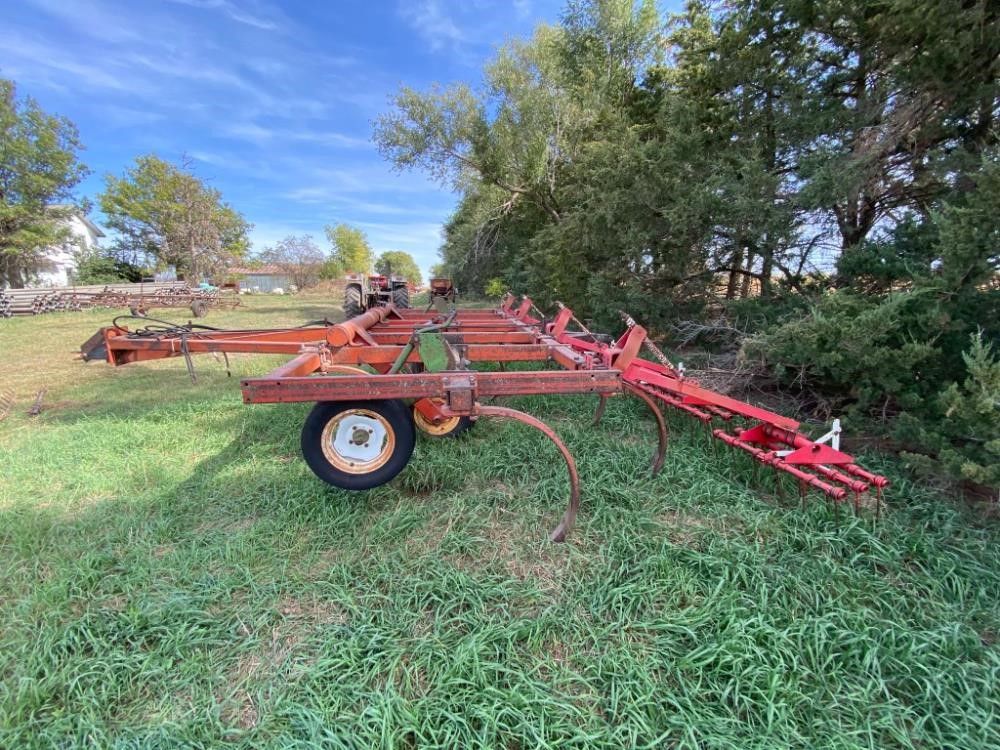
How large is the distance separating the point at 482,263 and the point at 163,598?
62.0ft

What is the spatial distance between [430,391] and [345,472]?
69cm

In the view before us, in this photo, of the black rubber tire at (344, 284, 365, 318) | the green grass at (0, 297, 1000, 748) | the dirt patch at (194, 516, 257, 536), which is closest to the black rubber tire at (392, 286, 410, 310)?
the black rubber tire at (344, 284, 365, 318)

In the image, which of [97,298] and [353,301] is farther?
[97,298]

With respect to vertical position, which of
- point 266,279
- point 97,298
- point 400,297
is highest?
point 266,279

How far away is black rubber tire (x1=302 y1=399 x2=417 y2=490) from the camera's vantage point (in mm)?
2443

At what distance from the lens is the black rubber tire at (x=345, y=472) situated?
2.44 meters

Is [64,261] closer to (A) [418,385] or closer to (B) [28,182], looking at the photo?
(B) [28,182]

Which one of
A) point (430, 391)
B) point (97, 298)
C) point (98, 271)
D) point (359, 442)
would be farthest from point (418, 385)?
point (98, 271)

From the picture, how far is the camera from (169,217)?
3000 cm

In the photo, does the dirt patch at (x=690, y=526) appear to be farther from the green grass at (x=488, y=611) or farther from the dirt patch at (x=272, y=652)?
the dirt patch at (x=272, y=652)

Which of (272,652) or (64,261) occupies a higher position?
(64,261)

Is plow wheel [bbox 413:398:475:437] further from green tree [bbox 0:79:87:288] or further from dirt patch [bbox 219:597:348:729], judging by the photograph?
green tree [bbox 0:79:87:288]

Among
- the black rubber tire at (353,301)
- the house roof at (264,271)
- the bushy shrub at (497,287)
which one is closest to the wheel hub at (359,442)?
the black rubber tire at (353,301)

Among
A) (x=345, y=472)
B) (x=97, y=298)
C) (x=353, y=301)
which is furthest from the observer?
(x=97, y=298)
